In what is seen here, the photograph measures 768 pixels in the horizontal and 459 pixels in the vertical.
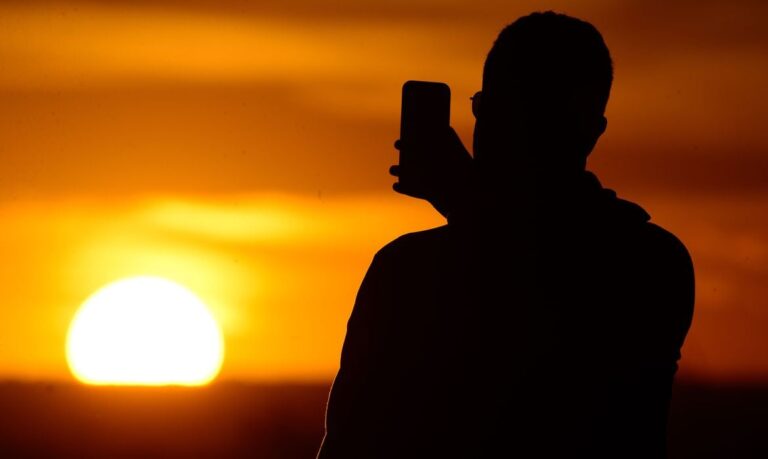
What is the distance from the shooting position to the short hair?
3078 millimetres

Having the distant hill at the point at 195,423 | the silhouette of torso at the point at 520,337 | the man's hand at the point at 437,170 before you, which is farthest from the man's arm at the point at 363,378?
the distant hill at the point at 195,423

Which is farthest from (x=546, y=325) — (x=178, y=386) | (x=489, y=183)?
(x=178, y=386)

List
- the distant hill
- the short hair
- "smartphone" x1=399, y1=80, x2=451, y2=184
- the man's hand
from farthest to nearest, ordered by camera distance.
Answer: the distant hill
"smartphone" x1=399, y1=80, x2=451, y2=184
the man's hand
the short hair

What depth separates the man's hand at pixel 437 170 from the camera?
3.34 m

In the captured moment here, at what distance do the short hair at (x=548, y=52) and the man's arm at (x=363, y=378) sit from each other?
0.43 m

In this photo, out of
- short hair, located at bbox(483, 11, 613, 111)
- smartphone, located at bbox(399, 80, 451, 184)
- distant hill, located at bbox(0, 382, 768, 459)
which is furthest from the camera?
distant hill, located at bbox(0, 382, 768, 459)

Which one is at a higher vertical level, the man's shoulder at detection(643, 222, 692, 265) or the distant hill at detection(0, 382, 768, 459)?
the distant hill at detection(0, 382, 768, 459)

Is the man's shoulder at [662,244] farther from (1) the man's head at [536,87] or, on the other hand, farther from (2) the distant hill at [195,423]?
(2) the distant hill at [195,423]

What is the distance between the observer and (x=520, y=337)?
3156mm

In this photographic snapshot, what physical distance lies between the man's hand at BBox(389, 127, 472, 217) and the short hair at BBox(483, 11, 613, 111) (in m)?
0.27

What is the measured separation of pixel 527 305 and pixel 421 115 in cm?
67

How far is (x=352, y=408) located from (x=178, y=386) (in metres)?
105

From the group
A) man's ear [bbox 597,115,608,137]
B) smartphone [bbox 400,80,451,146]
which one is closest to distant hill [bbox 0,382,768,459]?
smartphone [bbox 400,80,451,146]

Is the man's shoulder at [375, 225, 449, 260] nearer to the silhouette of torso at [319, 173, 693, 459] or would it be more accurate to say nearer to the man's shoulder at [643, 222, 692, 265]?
the silhouette of torso at [319, 173, 693, 459]
